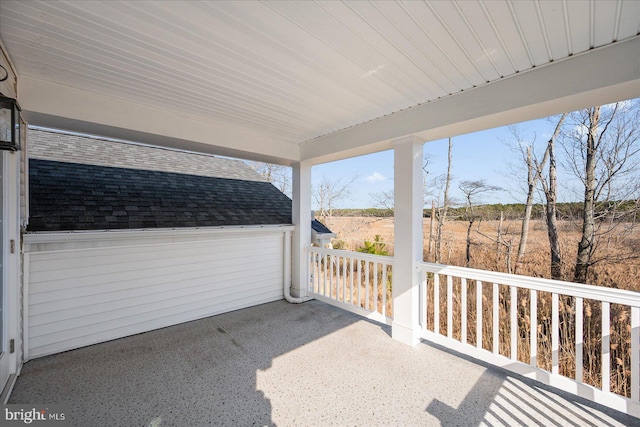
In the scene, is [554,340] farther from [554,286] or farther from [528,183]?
[528,183]

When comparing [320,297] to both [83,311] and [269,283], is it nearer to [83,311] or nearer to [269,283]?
[269,283]

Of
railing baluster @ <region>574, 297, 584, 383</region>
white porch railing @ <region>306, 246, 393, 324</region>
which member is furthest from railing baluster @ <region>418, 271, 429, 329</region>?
railing baluster @ <region>574, 297, 584, 383</region>

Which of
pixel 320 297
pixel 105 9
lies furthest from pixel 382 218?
pixel 105 9

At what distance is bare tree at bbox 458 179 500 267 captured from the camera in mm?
7255

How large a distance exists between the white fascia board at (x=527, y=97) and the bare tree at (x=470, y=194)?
17.5 feet

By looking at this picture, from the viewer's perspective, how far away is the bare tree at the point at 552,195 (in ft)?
16.8

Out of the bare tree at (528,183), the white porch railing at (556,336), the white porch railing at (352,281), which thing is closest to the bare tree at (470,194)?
the bare tree at (528,183)

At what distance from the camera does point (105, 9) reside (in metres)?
1.48

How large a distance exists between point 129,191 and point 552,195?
789 cm

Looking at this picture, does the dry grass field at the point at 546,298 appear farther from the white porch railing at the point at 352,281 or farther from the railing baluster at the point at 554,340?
the white porch railing at the point at 352,281

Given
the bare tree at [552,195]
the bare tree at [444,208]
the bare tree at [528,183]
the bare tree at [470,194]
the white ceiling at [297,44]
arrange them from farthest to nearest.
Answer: the bare tree at [444,208]
the bare tree at [470,194]
the bare tree at [528,183]
the bare tree at [552,195]
the white ceiling at [297,44]

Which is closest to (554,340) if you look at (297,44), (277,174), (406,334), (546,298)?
(406,334)

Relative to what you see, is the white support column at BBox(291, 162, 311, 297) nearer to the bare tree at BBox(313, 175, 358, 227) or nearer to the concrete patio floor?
the concrete patio floor

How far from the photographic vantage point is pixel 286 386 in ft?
7.54
